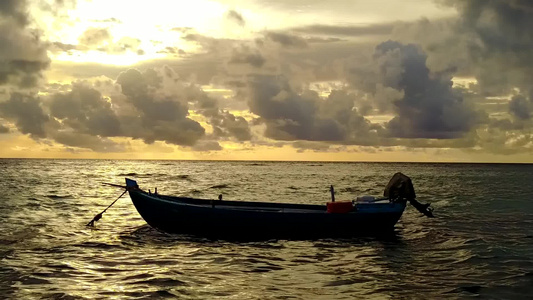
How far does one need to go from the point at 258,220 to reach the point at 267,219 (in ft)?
1.29

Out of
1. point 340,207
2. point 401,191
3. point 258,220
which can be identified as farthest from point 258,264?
point 401,191

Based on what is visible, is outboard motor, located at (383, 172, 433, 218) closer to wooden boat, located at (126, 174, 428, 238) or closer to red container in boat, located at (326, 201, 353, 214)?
wooden boat, located at (126, 174, 428, 238)

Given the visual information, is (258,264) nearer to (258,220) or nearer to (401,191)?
(258,220)

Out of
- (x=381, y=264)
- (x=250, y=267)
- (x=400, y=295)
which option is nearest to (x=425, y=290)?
(x=400, y=295)

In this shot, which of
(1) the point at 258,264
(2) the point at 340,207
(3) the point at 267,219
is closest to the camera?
(1) the point at 258,264

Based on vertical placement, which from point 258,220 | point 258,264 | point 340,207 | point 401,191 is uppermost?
point 401,191

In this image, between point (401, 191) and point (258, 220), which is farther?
point (401, 191)

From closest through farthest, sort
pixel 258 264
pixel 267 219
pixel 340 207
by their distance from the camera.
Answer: pixel 258 264
pixel 267 219
pixel 340 207

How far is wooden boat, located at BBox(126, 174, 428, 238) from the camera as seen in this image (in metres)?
20.1

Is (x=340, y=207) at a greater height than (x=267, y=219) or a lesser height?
greater

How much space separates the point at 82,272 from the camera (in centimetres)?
1447

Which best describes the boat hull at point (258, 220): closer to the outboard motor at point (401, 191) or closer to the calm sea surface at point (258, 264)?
the outboard motor at point (401, 191)

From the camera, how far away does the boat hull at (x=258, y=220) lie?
20094 millimetres

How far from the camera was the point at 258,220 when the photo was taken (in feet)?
66.0
